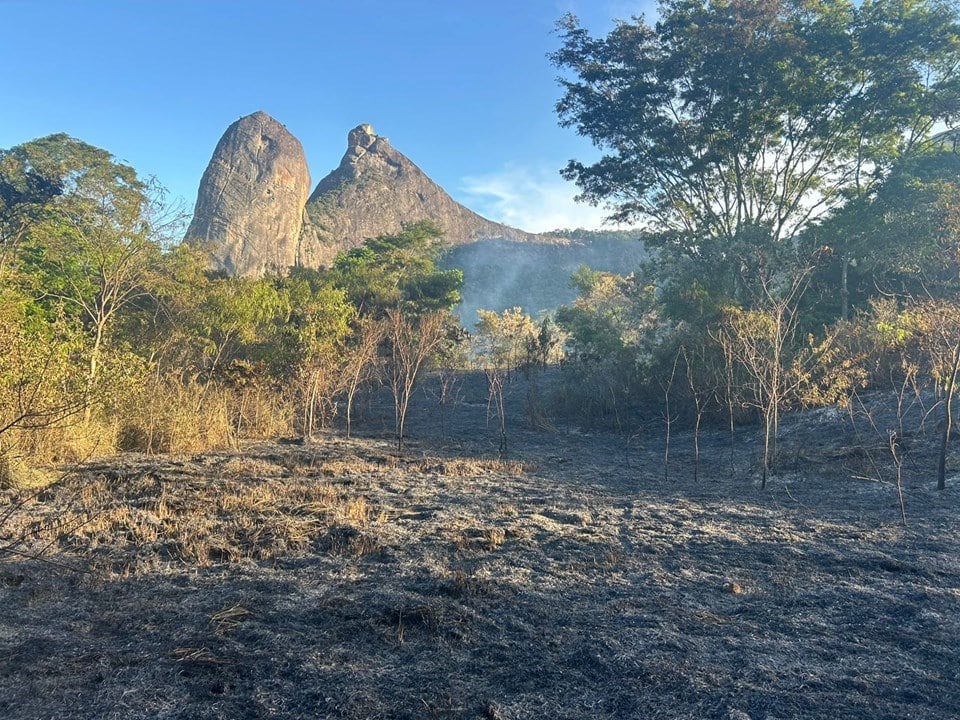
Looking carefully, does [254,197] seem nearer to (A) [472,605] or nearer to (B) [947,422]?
(B) [947,422]

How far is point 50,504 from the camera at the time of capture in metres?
5.84

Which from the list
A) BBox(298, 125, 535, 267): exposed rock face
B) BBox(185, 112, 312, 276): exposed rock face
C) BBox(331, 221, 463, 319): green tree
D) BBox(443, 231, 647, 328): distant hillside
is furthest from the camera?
BBox(443, 231, 647, 328): distant hillside

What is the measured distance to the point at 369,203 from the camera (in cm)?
5809

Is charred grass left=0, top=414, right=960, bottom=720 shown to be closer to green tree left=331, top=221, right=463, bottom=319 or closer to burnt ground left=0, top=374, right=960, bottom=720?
burnt ground left=0, top=374, right=960, bottom=720

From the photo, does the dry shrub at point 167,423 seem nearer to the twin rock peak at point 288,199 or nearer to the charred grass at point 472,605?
the charred grass at point 472,605

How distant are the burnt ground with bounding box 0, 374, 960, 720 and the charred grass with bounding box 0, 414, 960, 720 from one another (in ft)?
0.05

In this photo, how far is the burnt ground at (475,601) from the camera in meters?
2.56

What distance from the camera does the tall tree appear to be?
15.1 m

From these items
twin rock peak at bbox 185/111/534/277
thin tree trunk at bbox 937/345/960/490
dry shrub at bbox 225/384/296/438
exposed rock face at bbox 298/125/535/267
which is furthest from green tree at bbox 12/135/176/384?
exposed rock face at bbox 298/125/535/267

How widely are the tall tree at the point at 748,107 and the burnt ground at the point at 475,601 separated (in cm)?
969

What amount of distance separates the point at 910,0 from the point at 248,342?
18378 millimetres

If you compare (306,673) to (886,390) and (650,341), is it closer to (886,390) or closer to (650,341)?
(886,390)

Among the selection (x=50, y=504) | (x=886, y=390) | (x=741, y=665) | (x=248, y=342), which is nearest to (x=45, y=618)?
(x=50, y=504)

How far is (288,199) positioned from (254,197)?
3.35 meters
